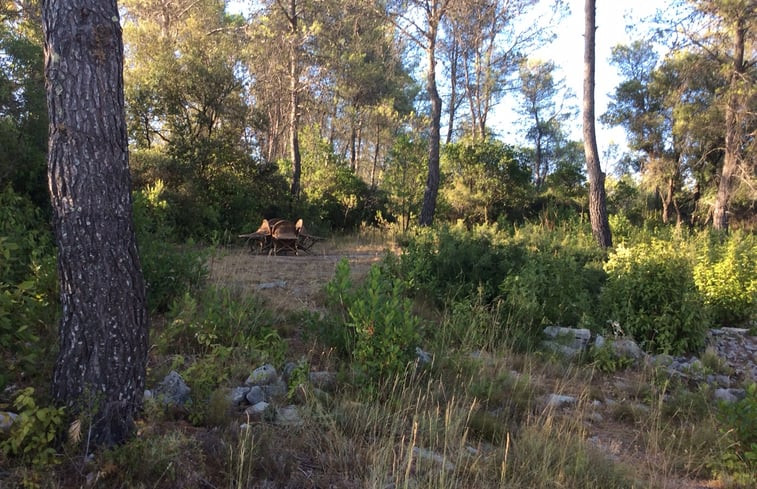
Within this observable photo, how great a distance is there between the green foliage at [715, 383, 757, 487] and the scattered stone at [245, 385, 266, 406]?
2.89 metres

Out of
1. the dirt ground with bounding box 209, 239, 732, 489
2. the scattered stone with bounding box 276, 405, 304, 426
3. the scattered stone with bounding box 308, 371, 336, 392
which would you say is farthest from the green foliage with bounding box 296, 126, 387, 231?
the scattered stone with bounding box 276, 405, 304, 426

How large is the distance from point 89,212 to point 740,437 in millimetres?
4091

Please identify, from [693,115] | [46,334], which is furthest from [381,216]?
[46,334]

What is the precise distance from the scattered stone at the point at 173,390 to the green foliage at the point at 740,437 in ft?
10.9

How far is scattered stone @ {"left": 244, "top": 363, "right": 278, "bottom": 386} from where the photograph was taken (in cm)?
340

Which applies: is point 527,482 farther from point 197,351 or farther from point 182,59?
point 182,59

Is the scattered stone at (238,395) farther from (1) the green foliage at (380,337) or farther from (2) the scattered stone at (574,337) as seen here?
(2) the scattered stone at (574,337)

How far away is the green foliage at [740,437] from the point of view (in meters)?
2.98

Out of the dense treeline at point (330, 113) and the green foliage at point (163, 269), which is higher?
the dense treeline at point (330, 113)

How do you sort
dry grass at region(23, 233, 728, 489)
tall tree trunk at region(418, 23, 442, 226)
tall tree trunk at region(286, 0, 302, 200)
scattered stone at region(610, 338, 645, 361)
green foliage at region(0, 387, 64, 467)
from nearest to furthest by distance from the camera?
green foliage at region(0, 387, 64, 467) < dry grass at region(23, 233, 728, 489) < scattered stone at region(610, 338, 645, 361) < tall tree trunk at region(418, 23, 442, 226) < tall tree trunk at region(286, 0, 302, 200)

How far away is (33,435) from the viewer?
87.8 inches

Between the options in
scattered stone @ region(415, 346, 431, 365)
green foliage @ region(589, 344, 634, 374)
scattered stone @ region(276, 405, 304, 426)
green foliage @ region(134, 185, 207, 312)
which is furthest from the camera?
green foliage @ region(589, 344, 634, 374)

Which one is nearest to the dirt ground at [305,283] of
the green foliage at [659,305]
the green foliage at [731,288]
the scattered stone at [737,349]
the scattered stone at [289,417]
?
the scattered stone at [289,417]

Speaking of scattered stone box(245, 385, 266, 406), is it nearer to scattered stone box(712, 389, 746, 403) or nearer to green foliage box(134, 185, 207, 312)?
green foliage box(134, 185, 207, 312)
